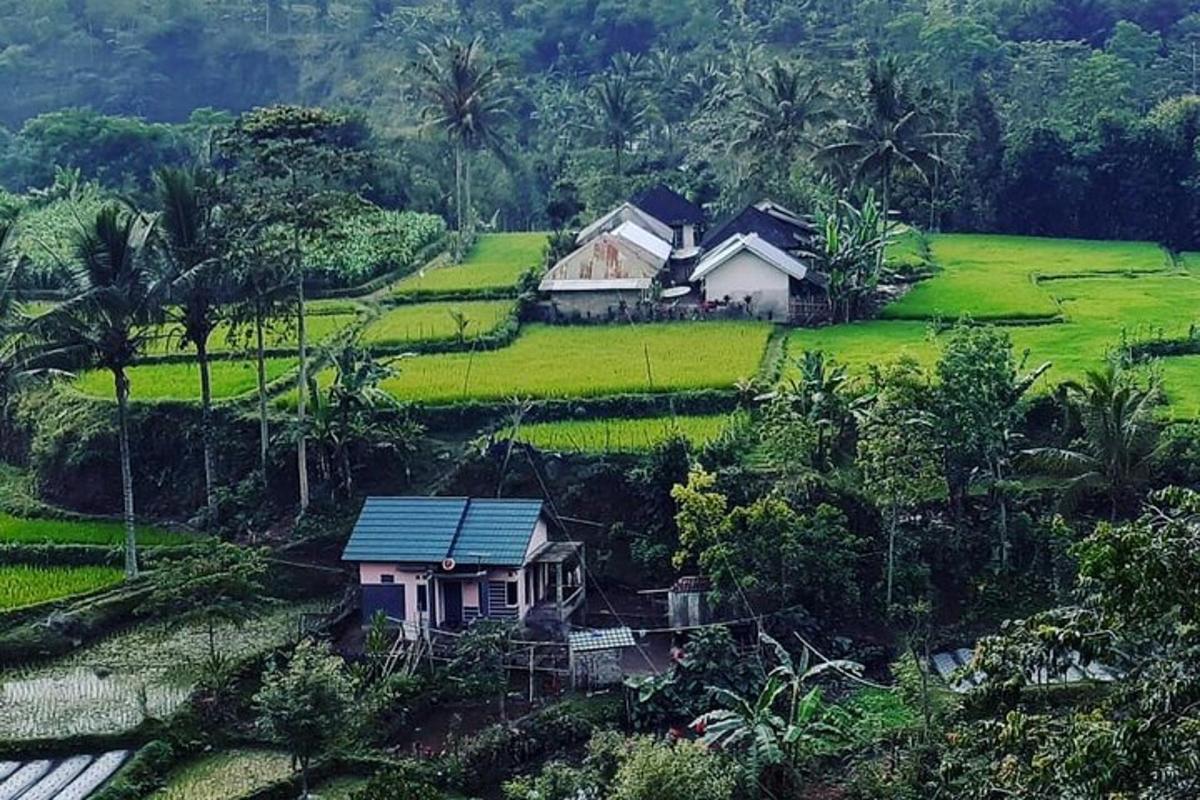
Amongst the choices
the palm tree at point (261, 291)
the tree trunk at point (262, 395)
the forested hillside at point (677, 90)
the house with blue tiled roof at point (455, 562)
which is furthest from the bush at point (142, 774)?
the forested hillside at point (677, 90)

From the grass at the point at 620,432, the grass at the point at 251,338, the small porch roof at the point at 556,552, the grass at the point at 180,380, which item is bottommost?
the small porch roof at the point at 556,552

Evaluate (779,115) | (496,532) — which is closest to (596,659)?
(496,532)

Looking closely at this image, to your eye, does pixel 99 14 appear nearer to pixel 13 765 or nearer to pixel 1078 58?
pixel 1078 58

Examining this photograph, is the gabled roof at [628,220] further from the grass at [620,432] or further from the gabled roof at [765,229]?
the grass at [620,432]

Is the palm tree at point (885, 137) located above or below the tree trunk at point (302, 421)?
above

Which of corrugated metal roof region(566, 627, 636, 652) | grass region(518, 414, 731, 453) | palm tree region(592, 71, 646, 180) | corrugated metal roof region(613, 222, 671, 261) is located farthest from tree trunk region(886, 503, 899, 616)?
palm tree region(592, 71, 646, 180)

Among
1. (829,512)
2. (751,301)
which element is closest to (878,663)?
(829,512)
